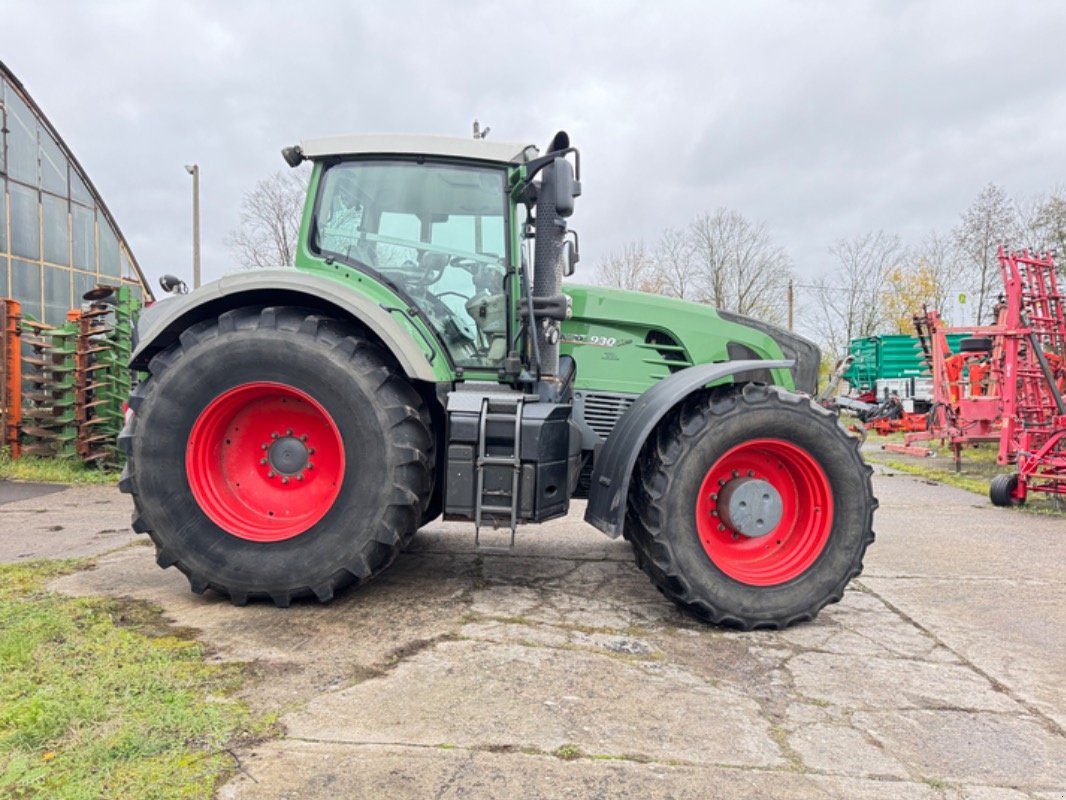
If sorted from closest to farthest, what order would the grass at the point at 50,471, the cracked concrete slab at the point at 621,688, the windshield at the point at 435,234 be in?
1. the cracked concrete slab at the point at 621,688
2. the windshield at the point at 435,234
3. the grass at the point at 50,471

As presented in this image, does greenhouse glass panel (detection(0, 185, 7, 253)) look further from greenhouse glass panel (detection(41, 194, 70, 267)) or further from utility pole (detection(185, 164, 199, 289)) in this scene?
utility pole (detection(185, 164, 199, 289))

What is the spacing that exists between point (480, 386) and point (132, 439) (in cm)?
158

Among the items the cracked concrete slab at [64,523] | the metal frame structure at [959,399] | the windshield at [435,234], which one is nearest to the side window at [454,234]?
the windshield at [435,234]

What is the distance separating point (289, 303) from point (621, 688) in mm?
2266

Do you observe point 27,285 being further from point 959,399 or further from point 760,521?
point 959,399

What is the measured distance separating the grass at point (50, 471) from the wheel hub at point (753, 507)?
7.17 m

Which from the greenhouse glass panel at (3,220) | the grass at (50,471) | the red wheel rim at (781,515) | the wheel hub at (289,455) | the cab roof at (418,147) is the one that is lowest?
the grass at (50,471)

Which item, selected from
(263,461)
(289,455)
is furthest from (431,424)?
(263,461)

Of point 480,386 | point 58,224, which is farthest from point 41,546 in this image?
A: point 58,224

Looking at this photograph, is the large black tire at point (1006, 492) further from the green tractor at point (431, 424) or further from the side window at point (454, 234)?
the side window at point (454, 234)

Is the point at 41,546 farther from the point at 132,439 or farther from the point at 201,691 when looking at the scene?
the point at 201,691

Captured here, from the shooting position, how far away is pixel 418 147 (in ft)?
11.2

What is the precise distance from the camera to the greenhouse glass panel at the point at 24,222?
15.0m

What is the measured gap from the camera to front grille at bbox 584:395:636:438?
3.69 metres
